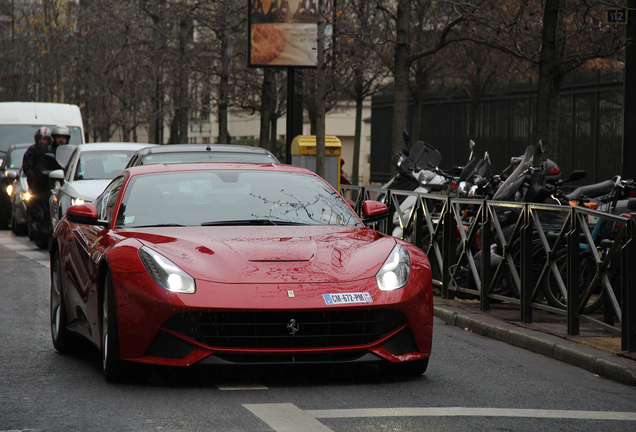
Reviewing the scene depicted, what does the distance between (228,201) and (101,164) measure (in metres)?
8.83

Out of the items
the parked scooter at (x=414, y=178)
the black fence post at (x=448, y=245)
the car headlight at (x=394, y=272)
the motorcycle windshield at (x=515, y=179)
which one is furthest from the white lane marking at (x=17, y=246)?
the car headlight at (x=394, y=272)

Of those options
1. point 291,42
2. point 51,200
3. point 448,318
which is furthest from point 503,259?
point 291,42

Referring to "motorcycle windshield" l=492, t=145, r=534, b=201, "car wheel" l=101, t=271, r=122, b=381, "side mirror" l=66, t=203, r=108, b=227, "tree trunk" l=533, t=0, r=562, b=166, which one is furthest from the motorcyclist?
"car wheel" l=101, t=271, r=122, b=381

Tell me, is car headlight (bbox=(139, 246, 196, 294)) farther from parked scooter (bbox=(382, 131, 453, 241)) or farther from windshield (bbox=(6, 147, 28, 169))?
windshield (bbox=(6, 147, 28, 169))

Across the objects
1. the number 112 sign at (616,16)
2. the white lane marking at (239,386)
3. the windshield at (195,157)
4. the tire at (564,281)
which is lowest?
the white lane marking at (239,386)

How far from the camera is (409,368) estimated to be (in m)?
6.00

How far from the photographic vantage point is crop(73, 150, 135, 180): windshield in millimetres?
14750

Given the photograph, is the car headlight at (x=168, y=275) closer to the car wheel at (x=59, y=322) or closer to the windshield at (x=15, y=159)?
the car wheel at (x=59, y=322)

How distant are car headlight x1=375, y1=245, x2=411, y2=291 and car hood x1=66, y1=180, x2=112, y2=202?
8.29 m

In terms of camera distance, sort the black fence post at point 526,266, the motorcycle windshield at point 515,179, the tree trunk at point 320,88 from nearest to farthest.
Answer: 1. the black fence post at point 526,266
2. the motorcycle windshield at point 515,179
3. the tree trunk at point 320,88

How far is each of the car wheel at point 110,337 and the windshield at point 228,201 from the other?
73 centimetres

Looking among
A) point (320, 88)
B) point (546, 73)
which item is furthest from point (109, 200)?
point (320, 88)

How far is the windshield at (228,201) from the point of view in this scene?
6395mm

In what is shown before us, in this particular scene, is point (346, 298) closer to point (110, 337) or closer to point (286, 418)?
point (286, 418)
